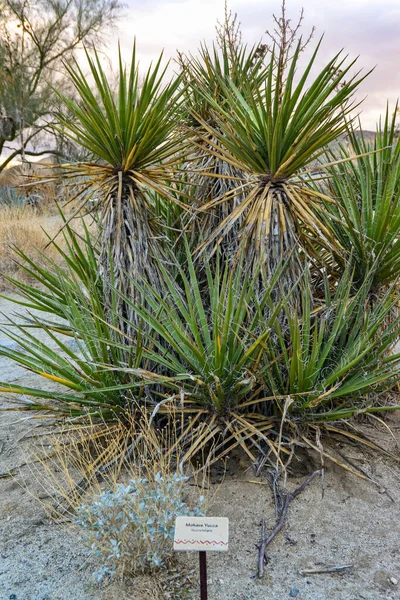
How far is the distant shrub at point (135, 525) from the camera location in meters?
2.29

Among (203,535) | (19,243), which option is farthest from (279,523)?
(19,243)

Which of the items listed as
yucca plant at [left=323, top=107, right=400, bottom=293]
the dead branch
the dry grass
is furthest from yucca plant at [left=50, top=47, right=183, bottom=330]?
the dry grass

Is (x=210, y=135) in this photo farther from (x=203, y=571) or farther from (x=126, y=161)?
(x=203, y=571)

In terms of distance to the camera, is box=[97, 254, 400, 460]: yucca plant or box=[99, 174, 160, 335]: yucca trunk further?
box=[99, 174, 160, 335]: yucca trunk

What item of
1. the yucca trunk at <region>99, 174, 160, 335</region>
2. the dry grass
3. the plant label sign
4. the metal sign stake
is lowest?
the dry grass

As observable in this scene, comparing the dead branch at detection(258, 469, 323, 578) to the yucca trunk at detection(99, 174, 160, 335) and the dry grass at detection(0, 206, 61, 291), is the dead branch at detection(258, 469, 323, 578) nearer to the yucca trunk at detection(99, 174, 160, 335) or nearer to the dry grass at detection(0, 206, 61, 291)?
the yucca trunk at detection(99, 174, 160, 335)

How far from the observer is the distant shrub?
229 centimetres

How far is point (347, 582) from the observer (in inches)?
91.7

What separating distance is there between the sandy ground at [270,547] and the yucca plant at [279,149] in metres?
1.12

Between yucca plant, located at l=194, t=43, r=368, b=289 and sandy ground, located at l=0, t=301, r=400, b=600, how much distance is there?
1115 mm

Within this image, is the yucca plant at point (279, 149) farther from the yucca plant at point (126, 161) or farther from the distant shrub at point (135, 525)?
the distant shrub at point (135, 525)

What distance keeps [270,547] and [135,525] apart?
60 centimetres

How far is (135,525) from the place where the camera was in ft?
8.07

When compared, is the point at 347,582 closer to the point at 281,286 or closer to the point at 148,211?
the point at 281,286
